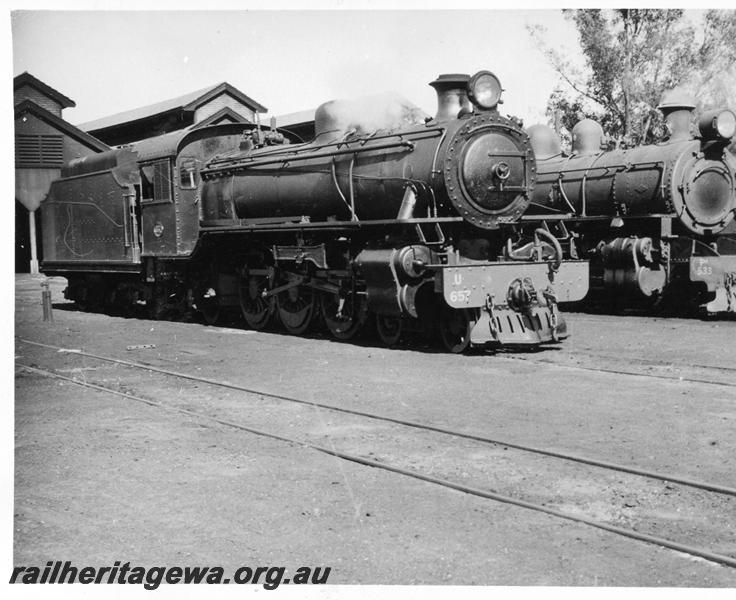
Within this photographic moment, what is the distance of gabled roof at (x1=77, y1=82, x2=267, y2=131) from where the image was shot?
32.0m

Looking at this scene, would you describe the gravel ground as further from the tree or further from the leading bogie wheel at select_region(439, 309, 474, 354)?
the tree

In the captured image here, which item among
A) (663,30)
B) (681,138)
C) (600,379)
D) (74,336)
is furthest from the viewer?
(663,30)

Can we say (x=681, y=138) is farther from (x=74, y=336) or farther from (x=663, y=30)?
(x=74, y=336)

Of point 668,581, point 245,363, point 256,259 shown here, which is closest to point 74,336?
point 256,259

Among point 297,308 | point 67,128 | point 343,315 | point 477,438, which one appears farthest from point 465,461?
point 67,128

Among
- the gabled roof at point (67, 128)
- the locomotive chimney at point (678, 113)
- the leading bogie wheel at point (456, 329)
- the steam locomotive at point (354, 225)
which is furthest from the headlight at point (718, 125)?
the gabled roof at point (67, 128)

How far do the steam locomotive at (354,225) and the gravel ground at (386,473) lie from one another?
0.89 m

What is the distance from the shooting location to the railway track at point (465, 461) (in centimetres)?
456

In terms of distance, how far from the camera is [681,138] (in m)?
14.6

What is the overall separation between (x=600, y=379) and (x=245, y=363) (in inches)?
160

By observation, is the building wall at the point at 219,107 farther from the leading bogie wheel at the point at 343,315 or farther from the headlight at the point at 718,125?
the leading bogie wheel at the point at 343,315

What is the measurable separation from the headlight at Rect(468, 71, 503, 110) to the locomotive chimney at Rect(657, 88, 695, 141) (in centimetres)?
583

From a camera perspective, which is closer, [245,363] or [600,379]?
[600,379]

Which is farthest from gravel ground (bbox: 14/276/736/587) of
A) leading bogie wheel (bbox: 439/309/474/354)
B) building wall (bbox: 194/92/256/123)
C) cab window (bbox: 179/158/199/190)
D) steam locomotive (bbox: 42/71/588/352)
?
building wall (bbox: 194/92/256/123)
